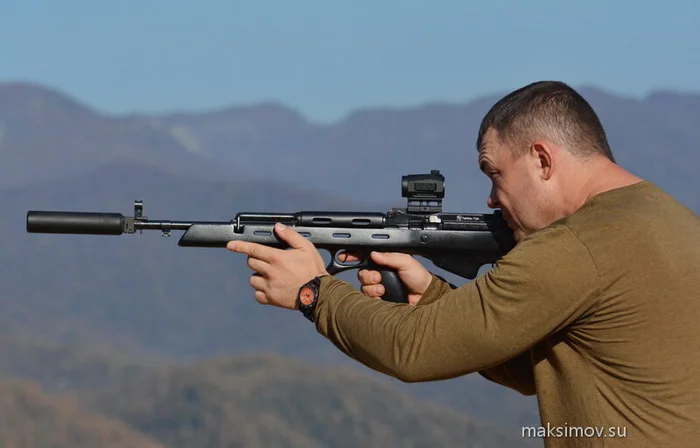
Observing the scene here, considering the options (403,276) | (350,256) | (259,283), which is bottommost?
(259,283)

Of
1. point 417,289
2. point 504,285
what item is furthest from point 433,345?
point 417,289

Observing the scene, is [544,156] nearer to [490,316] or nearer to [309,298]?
[490,316]

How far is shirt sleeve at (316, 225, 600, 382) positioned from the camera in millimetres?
3516

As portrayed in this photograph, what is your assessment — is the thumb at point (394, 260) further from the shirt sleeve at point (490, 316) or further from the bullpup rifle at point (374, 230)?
the shirt sleeve at point (490, 316)

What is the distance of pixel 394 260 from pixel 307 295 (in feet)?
3.32

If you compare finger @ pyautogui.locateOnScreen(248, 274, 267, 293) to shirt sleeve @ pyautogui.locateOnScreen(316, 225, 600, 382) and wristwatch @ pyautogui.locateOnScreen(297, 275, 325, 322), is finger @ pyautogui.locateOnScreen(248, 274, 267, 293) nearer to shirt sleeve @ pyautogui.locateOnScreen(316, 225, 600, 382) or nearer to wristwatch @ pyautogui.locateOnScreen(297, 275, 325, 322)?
wristwatch @ pyautogui.locateOnScreen(297, 275, 325, 322)

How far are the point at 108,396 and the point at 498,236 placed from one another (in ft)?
82.1

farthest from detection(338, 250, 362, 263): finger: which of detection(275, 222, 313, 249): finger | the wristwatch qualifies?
the wristwatch

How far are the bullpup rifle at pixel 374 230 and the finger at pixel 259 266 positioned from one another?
1.80 feet

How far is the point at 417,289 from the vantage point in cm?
499

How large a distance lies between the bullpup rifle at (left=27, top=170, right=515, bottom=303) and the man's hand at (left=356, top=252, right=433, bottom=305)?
0.04 meters

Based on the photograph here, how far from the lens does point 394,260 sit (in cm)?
507

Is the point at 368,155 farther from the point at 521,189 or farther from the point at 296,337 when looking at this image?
the point at 521,189

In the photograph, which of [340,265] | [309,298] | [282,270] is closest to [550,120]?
[309,298]
